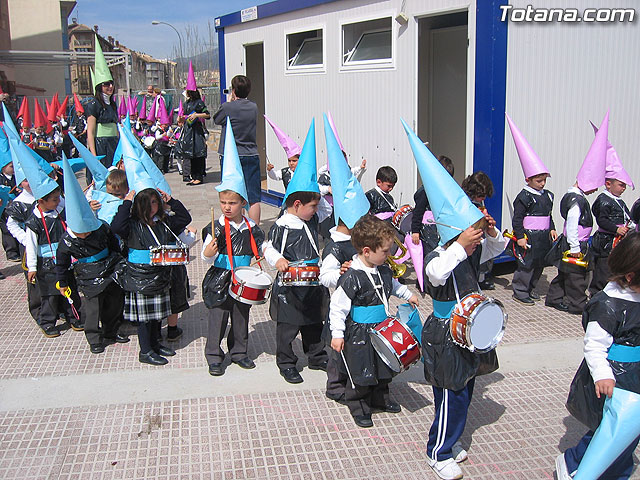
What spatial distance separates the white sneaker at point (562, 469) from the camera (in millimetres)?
3266

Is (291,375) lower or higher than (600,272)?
lower

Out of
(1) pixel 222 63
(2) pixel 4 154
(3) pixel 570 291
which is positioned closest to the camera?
(3) pixel 570 291

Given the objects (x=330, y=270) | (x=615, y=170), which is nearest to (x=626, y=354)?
(x=330, y=270)

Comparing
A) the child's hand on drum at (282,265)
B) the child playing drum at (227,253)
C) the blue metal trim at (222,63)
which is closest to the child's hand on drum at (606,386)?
the child's hand on drum at (282,265)

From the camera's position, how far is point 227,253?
15.0 ft

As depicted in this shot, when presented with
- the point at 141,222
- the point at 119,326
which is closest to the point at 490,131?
the point at 141,222

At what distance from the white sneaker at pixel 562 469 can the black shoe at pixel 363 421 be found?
1.16 m

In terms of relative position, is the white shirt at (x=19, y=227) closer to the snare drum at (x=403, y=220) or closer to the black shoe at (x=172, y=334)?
the black shoe at (x=172, y=334)

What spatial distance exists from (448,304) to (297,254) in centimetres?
136

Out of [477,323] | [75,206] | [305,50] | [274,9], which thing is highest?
[274,9]

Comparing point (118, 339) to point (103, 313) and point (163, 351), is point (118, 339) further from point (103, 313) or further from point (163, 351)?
point (163, 351)

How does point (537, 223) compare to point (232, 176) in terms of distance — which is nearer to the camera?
point (232, 176)

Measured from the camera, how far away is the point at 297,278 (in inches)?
168

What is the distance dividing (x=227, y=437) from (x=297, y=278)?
1144 mm
